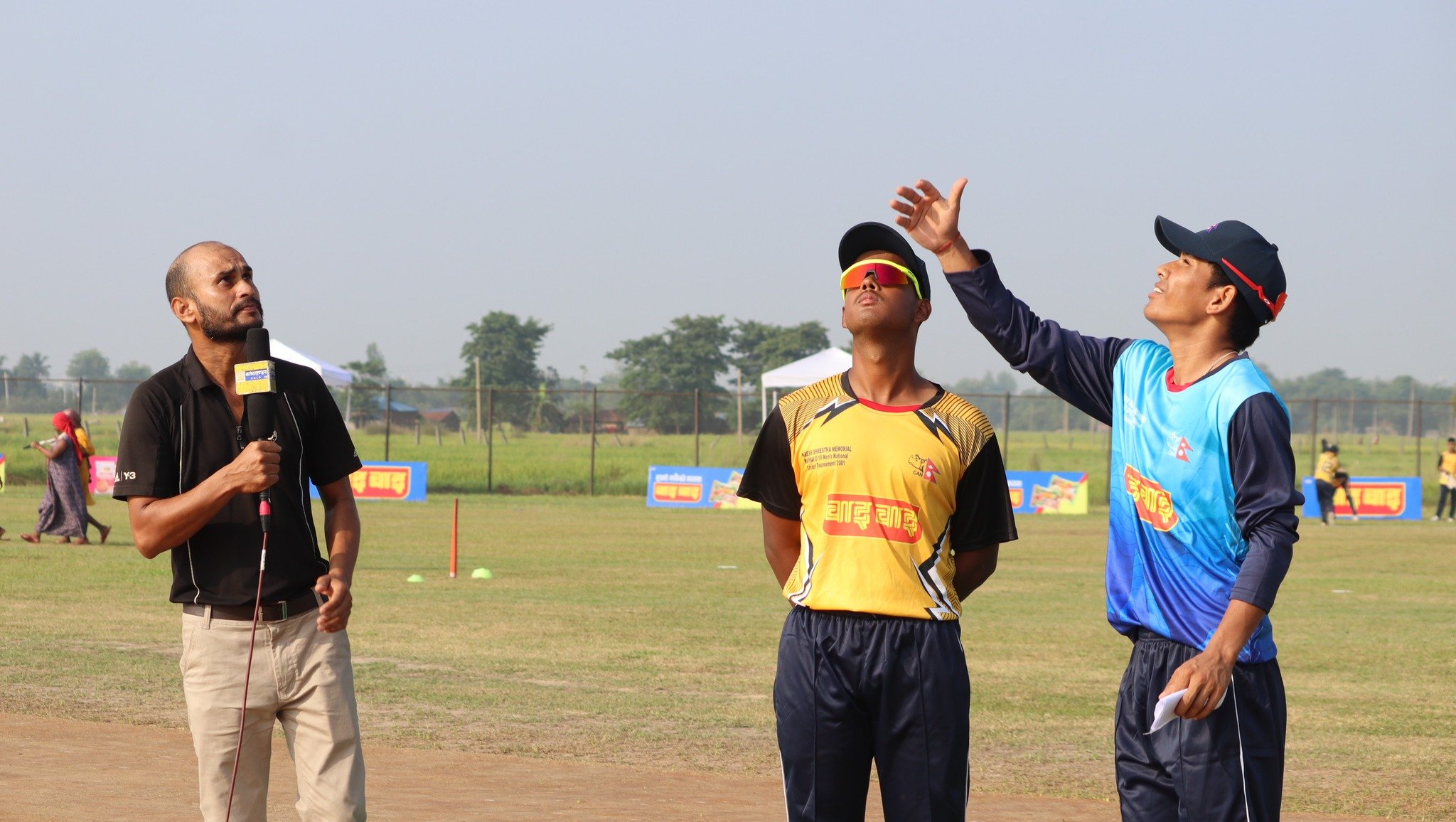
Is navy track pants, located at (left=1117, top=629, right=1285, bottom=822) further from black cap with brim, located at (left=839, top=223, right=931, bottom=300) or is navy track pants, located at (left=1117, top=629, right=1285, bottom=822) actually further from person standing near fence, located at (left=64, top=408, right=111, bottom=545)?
person standing near fence, located at (left=64, top=408, right=111, bottom=545)

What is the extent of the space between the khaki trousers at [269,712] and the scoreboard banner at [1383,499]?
3580 cm

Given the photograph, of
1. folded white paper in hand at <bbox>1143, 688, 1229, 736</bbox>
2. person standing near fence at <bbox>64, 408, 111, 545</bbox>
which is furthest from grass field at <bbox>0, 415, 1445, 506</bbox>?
folded white paper in hand at <bbox>1143, 688, 1229, 736</bbox>

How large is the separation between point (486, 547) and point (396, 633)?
33.5 feet

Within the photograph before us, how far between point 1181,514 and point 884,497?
80 centimetres

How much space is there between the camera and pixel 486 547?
24.0 metres

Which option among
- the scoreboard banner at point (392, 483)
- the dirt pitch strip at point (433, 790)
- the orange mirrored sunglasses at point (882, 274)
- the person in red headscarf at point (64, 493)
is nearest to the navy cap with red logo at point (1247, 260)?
the orange mirrored sunglasses at point (882, 274)

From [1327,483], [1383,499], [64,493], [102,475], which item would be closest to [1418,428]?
[1383,499]

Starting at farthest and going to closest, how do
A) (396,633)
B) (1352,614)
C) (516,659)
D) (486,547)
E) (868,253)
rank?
1. (486,547)
2. (1352,614)
3. (396,633)
4. (516,659)
5. (868,253)

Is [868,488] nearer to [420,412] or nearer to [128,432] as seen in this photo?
[128,432]

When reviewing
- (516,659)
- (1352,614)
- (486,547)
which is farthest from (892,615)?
(486,547)

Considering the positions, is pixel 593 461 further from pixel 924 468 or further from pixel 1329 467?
pixel 924 468

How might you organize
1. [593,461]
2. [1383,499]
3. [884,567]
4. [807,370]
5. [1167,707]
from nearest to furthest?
[1167,707], [884,567], [1383,499], [807,370], [593,461]

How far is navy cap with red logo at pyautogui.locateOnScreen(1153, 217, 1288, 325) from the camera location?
13.5 ft

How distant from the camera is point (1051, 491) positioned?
37.1m
